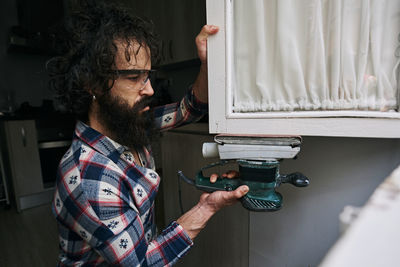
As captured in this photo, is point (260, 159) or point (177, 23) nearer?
point (260, 159)

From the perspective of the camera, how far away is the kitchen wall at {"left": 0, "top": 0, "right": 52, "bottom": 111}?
2.56 m

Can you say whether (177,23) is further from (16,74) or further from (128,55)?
(16,74)

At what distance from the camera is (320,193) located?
2.25ft

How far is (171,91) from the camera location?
2.24 meters

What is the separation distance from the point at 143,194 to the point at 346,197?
2.21 feet

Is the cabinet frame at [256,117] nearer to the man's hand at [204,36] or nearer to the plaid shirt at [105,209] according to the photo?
the man's hand at [204,36]

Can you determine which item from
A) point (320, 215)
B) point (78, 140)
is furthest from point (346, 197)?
point (78, 140)

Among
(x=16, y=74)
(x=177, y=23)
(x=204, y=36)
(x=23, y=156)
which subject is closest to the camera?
(x=204, y=36)

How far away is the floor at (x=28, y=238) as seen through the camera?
1.57 metres

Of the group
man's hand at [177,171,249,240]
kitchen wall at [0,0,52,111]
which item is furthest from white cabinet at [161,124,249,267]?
kitchen wall at [0,0,52,111]

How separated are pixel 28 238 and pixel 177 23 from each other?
2399mm

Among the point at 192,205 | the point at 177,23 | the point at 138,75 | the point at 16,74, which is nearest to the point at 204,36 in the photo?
the point at 138,75

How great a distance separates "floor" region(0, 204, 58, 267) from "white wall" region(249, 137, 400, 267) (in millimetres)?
1744

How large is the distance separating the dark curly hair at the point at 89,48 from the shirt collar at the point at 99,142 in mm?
132
